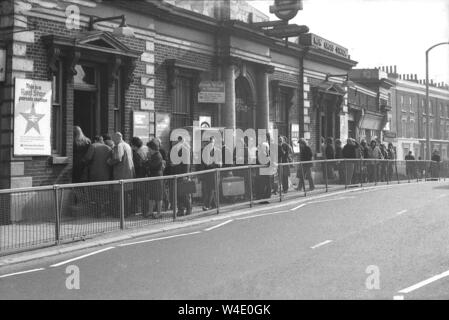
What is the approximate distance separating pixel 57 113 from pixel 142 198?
356 cm

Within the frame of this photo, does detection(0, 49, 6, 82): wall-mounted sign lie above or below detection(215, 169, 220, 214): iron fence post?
above

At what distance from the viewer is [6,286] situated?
23.6ft

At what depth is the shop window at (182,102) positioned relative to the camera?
60.0 ft

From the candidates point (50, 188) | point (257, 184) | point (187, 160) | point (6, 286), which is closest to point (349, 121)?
point (257, 184)

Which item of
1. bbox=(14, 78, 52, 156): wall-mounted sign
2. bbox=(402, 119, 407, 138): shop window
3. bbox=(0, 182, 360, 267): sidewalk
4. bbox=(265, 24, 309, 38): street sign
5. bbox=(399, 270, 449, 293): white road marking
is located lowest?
bbox=(399, 270, 449, 293): white road marking

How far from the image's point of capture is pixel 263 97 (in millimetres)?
22297

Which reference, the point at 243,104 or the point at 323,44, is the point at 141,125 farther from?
the point at 323,44

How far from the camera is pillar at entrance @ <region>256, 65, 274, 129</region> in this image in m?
22.2

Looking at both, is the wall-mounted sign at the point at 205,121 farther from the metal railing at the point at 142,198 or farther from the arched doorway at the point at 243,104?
the metal railing at the point at 142,198

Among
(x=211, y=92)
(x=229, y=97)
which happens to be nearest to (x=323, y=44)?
(x=229, y=97)

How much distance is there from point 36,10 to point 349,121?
23.6m

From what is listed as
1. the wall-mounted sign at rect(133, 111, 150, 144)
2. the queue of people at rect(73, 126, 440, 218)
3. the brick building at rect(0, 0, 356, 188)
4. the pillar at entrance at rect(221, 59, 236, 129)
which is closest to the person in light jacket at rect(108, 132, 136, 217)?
the queue of people at rect(73, 126, 440, 218)

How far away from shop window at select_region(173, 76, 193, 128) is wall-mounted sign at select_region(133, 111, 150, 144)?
1.47 m

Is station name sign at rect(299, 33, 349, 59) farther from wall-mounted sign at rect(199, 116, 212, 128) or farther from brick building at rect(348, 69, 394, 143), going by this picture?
wall-mounted sign at rect(199, 116, 212, 128)
